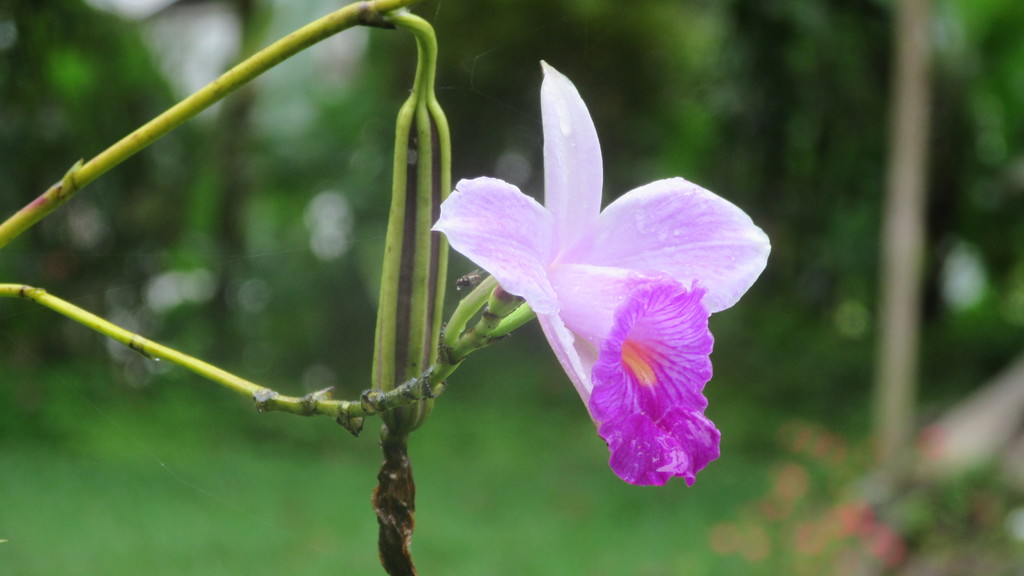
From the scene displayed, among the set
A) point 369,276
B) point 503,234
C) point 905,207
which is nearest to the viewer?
point 503,234

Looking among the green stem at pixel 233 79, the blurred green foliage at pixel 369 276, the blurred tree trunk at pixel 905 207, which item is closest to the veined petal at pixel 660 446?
the green stem at pixel 233 79

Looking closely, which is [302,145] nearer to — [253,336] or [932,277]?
[253,336]

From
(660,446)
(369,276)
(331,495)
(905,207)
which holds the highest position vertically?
(905,207)

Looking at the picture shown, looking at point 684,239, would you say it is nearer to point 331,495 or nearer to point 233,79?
point 233,79

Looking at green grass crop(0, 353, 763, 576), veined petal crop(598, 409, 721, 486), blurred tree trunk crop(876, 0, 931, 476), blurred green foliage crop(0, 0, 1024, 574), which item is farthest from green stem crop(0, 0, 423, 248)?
blurred tree trunk crop(876, 0, 931, 476)

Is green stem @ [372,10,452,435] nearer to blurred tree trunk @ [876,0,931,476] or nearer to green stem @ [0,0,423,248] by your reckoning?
green stem @ [0,0,423,248]

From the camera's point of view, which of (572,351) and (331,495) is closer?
(572,351)

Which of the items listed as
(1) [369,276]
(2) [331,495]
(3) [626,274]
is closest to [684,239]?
(3) [626,274]

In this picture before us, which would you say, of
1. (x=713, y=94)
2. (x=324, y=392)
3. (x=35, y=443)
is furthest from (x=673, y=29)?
(x=324, y=392)
